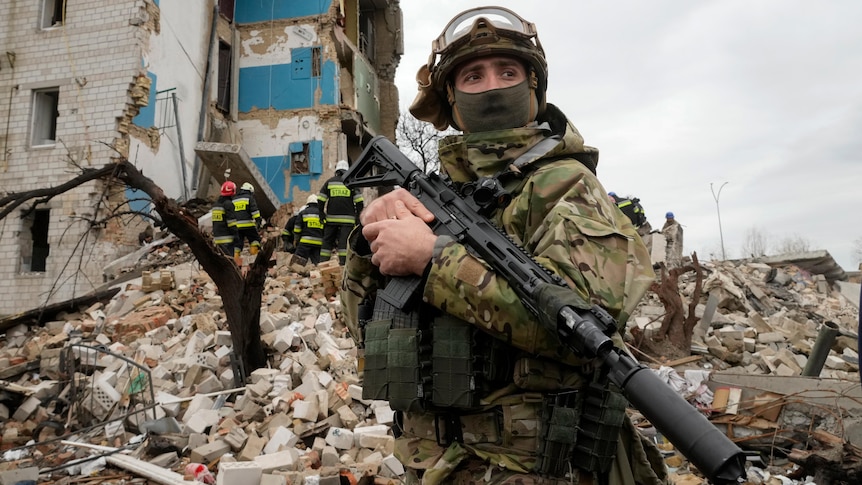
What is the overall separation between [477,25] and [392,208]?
27.4 inches

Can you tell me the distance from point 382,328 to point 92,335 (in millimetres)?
7597

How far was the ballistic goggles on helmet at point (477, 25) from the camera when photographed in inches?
76.0

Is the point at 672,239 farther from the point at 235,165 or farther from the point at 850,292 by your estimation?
the point at 235,165

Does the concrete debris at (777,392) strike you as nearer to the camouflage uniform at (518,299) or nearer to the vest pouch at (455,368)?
the camouflage uniform at (518,299)

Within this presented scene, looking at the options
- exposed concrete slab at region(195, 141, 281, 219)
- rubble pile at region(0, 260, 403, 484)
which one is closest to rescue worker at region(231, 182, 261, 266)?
rubble pile at region(0, 260, 403, 484)

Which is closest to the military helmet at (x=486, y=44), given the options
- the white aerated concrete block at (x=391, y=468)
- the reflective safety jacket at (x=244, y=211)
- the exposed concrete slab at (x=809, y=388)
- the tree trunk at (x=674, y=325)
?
the white aerated concrete block at (x=391, y=468)

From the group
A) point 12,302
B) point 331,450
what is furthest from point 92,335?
point 12,302

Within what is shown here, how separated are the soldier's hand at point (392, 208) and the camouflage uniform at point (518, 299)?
0.63 feet

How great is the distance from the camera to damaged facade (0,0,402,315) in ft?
42.0

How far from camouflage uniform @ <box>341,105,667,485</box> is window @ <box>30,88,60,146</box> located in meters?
14.7

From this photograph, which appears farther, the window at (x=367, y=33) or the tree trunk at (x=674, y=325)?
the window at (x=367, y=33)

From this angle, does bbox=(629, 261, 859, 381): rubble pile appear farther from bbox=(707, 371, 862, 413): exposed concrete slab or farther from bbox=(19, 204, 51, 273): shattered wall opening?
bbox=(19, 204, 51, 273): shattered wall opening

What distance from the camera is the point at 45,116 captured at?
13.8m

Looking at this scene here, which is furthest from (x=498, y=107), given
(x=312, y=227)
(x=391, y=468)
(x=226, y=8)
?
(x=226, y=8)
